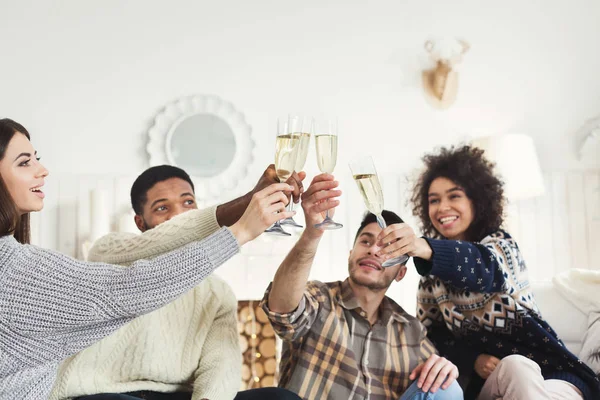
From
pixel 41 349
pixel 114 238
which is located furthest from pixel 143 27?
pixel 41 349

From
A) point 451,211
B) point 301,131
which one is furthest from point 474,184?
point 301,131

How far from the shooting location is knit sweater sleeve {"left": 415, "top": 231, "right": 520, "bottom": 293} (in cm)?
192

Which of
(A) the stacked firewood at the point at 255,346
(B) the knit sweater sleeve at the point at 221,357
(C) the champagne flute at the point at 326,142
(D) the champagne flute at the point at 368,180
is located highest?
(C) the champagne flute at the point at 326,142

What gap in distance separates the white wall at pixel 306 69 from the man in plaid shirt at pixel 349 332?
1541 millimetres

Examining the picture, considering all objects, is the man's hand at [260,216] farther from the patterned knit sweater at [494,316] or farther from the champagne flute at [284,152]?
the patterned knit sweater at [494,316]

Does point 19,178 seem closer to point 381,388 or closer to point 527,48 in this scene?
point 381,388

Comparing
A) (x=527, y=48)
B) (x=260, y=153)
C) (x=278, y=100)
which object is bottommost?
(x=260, y=153)

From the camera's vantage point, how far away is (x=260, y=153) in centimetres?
363

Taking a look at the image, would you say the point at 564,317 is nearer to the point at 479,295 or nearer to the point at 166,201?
the point at 479,295

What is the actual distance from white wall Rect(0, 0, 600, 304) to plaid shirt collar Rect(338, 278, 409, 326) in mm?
1510

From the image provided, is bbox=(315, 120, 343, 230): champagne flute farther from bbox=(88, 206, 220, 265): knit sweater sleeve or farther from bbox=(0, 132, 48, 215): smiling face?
bbox=(0, 132, 48, 215): smiling face

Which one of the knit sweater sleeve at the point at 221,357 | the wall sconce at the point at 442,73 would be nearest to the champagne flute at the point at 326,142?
the knit sweater sleeve at the point at 221,357

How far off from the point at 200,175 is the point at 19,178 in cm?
209

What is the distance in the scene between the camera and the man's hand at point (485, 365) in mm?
2102
